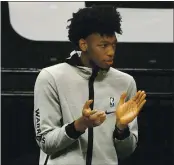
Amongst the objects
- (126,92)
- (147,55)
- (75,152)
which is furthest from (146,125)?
(75,152)

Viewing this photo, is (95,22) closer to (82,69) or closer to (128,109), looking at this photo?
(82,69)

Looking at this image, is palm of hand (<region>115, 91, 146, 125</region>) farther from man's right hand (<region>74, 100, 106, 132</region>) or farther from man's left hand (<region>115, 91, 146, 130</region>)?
man's right hand (<region>74, 100, 106, 132</region>)

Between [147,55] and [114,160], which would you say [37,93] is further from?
[147,55]

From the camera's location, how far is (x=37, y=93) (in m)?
1.54

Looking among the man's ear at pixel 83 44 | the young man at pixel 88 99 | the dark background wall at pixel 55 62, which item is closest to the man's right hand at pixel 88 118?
the young man at pixel 88 99

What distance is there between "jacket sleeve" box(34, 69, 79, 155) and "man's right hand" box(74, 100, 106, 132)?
8cm

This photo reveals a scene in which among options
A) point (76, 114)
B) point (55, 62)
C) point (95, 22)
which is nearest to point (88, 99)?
point (76, 114)

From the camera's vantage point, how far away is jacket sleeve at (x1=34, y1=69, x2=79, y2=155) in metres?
1.45

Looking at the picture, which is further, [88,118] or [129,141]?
[129,141]

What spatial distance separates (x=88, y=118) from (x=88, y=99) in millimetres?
197

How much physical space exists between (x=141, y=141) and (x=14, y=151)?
2.33ft

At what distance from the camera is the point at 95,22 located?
Answer: 153 centimetres

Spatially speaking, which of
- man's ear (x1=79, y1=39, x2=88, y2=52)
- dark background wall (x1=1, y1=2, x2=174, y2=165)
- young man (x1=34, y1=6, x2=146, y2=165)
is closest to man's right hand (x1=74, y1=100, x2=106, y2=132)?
young man (x1=34, y1=6, x2=146, y2=165)

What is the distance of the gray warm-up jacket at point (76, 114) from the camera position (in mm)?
1495
